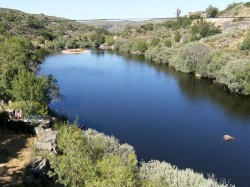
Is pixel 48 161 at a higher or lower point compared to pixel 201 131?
higher

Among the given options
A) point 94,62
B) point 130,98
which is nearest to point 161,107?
point 130,98

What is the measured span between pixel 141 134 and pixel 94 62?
82414 millimetres

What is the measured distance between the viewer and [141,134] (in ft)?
183

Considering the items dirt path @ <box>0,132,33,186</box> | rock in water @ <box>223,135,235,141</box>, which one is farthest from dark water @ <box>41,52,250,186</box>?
dirt path @ <box>0,132,33,186</box>

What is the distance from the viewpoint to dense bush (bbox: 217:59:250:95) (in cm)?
8431

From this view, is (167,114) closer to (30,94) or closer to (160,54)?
(30,94)

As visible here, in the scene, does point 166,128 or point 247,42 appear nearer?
point 166,128

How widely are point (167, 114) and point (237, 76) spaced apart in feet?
91.0

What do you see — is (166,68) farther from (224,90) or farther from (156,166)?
(156,166)

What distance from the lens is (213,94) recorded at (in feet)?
274

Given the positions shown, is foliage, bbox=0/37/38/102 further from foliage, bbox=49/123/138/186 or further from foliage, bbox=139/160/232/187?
foliage, bbox=139/160/232/187

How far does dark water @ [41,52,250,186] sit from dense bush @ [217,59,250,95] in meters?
2.88

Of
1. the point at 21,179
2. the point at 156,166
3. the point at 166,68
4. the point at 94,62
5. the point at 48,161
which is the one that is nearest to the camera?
the point at 21,179

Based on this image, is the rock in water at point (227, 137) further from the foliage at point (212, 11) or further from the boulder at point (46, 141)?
the foliage at point (212, 11)
